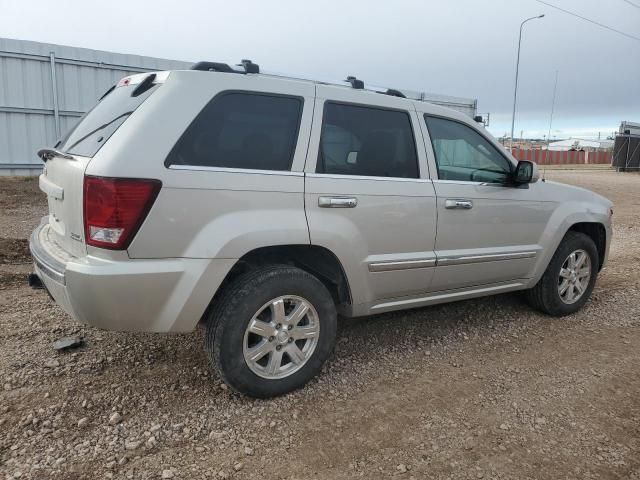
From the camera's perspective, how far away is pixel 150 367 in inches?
135

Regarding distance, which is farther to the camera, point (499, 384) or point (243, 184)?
point (499, 384)

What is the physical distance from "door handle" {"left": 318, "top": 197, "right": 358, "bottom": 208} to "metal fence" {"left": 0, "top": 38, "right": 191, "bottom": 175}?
9.97 metres

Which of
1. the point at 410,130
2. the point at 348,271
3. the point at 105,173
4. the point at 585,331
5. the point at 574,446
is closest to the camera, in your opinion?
the point at 105,173

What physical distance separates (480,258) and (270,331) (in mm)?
1842

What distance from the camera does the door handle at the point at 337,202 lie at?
10.1ft

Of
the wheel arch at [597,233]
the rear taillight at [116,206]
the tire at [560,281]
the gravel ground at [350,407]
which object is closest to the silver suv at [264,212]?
the rear taillight at [116,206]

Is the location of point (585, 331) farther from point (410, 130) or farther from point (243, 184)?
point (243, 184)

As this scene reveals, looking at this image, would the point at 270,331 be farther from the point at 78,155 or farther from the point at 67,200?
the point at 78,155

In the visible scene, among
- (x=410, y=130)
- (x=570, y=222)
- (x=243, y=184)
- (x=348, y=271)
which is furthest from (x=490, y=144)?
(x=243, y=184)

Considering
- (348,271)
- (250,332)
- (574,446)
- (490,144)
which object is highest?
(490,144)

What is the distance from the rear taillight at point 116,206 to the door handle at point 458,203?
2047 millimetres

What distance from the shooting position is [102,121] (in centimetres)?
303

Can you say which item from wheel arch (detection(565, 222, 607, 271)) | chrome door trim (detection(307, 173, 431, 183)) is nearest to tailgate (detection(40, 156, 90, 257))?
chrome door trim (detection(307, 173, 431, 183))

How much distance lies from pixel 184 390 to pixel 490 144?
2972 millimetres
